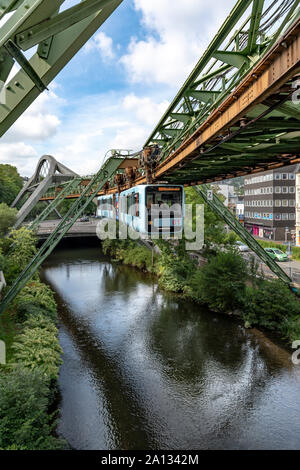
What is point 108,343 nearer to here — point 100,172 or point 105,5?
point 100,172

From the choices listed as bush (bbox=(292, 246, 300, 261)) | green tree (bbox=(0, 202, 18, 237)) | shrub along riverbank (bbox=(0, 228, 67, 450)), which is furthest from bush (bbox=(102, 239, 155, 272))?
bush (bbox=(292, 246, 300, 261))

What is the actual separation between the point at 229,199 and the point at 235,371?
87.7m

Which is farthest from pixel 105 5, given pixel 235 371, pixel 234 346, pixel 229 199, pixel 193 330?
pixel 229 199

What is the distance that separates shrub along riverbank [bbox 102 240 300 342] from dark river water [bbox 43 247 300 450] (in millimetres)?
863

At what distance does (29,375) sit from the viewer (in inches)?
344

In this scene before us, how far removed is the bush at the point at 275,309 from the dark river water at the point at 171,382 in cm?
89

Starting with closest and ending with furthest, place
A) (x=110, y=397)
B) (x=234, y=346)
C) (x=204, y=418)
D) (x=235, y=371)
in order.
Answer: (x=204, y=418), (x=110, y=397), (x=235, y=371), (x=234, y=346)

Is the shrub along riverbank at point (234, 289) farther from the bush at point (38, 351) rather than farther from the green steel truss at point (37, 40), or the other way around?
the green steel truss at point (37, 40)

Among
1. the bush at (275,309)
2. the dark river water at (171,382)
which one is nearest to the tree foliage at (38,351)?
the dark river water at (171,382)

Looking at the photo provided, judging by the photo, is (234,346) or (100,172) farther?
(100,172)

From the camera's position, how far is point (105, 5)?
351 cm

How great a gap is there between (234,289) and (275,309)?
9.06 ft

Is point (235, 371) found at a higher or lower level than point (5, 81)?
lower
